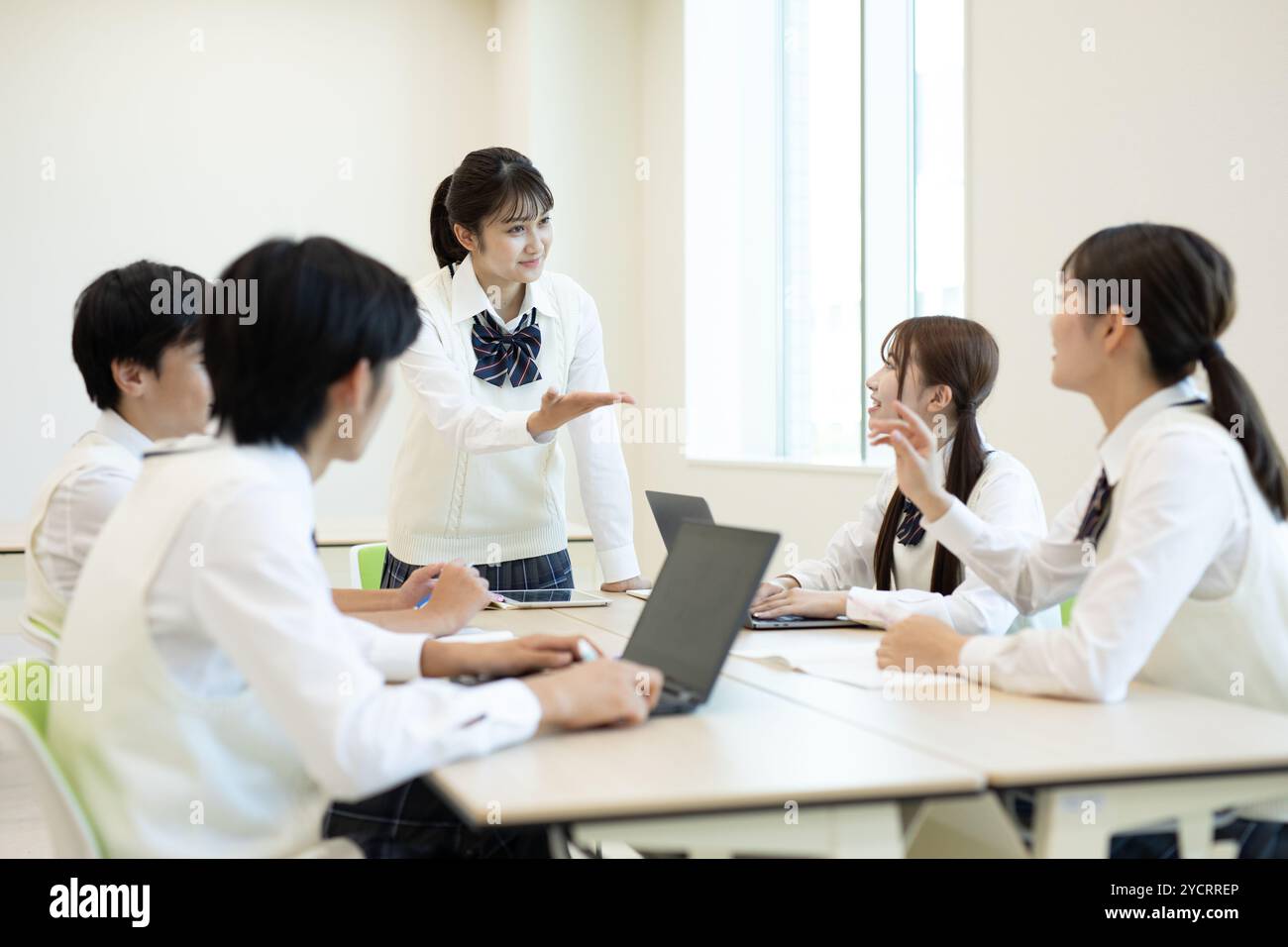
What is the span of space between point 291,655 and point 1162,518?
104 cm

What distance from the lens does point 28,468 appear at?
Answer: 5492 millimetres

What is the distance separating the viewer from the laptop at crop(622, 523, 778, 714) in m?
1.50

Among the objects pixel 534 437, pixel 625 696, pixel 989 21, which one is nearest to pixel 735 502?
pixel 989 21

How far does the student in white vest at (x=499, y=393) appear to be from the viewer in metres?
2.65

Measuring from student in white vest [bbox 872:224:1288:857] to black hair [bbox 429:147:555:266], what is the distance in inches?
47.9

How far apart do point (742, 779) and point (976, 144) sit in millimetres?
3013

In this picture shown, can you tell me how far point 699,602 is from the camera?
5.28ft

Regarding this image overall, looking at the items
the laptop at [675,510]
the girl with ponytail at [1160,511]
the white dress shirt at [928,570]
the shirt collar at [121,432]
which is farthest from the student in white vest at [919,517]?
the shirt collar at [121,432]

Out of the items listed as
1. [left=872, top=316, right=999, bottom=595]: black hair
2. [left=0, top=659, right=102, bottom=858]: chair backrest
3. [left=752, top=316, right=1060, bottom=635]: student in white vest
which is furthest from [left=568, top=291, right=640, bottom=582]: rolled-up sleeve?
[left=0, top=659, right=102, bottom=858]: chair backrest

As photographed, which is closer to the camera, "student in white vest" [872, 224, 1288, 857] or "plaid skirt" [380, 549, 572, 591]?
"student in white vest" [872, 224, 1288, 857]

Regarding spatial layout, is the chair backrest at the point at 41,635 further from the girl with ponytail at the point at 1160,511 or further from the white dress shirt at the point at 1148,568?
the white dress shirt at the point at 1148,568

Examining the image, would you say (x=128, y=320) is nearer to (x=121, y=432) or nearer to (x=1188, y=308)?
(x=121, y=432)

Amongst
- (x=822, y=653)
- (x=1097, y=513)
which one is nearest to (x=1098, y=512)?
(x=1097, y=513)

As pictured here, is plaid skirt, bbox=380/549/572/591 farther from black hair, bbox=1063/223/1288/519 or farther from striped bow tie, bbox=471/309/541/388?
black hair, bbox=1063/223/1288/519
